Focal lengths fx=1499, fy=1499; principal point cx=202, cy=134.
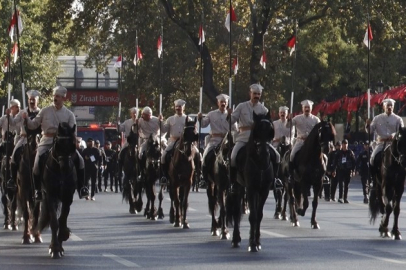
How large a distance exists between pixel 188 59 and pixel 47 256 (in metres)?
53.4

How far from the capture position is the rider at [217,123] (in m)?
24.9

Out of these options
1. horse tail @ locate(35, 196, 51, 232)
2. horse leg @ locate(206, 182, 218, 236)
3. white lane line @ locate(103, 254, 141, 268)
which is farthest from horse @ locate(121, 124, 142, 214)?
white lane line @ locate(103, 254, 141, 268)

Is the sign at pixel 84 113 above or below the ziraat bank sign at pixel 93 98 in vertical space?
above

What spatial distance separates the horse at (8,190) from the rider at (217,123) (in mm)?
3215

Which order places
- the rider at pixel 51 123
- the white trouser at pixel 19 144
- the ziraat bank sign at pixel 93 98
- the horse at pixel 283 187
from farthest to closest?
the ziraat bank sign at pixel 93 98 → the horse at pixel 283 187 → the white trouser at pixel 19 144 → the rider at pixel 51 123

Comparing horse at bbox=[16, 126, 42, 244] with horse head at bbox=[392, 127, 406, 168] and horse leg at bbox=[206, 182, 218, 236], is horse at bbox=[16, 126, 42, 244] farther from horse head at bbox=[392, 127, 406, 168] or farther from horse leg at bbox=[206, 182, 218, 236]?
horse head at bbox=[392, 127, 406, 168]

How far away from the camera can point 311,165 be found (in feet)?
87.7

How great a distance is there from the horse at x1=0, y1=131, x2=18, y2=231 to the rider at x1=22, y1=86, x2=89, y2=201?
3.69m

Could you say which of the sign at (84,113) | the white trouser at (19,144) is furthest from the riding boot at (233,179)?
the sign at (84,113)

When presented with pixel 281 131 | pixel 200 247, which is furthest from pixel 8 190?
pixel 281 131

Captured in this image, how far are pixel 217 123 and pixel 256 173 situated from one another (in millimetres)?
4281

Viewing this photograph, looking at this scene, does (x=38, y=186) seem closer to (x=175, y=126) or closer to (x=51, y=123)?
(x=51, y=123)

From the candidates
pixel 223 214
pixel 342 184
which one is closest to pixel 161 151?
pixel 223 214

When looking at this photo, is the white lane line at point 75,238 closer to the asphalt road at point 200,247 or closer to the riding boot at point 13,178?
the asphalt road at point 200,247
